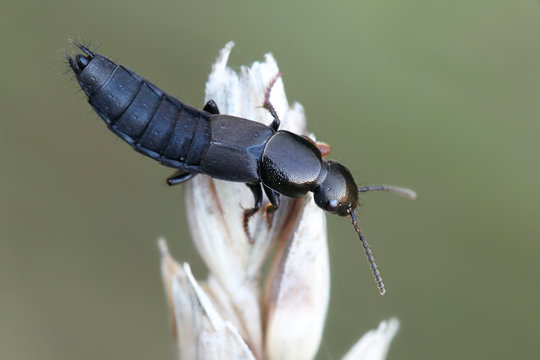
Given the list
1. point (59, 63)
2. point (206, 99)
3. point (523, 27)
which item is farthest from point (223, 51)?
point (523, 27)

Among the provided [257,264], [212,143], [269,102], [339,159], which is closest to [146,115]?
[212,143]

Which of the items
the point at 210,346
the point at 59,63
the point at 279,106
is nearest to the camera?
the point at 210,346

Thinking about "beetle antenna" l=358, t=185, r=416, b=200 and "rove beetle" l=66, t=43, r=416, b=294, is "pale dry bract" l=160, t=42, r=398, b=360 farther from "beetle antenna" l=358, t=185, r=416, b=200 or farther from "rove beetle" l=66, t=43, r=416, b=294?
"beetle antenna" l=358, t=185, r=416, b=200

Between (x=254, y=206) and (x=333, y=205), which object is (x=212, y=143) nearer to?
(x=254, y=206)

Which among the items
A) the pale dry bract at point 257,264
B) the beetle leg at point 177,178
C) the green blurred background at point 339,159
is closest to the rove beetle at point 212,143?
the beetle leg at point 177,178

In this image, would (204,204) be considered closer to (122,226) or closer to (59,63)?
(59,63)

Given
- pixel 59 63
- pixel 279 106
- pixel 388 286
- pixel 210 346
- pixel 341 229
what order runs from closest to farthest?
pixel 210 346 < pixel 279 106 < pixel 59 63 < pixel 388 286 < pixel 341 229

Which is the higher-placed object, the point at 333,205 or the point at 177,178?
the point at 333,205
